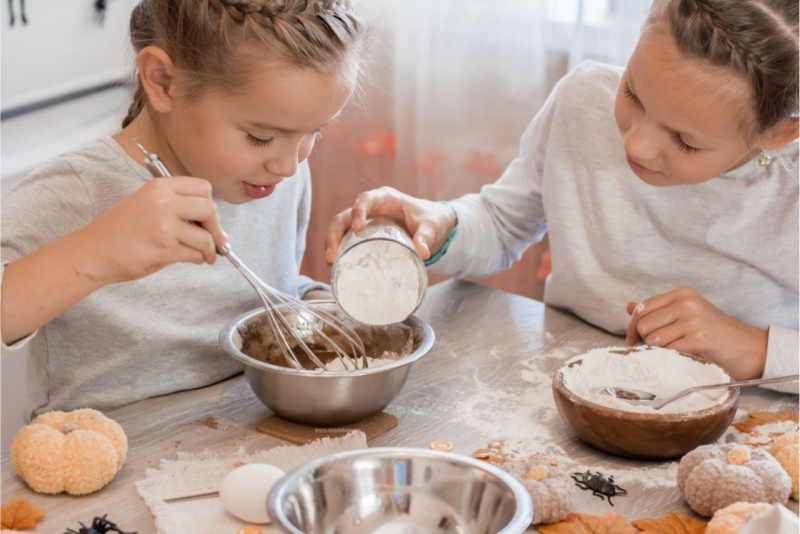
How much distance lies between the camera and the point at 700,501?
2.79 feet

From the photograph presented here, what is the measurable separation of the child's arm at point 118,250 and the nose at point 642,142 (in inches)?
21.8

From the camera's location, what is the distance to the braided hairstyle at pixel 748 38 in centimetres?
105

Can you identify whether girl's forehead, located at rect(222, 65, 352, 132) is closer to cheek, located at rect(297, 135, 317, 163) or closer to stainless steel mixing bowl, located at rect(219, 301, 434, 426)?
cheek, located at rect(297, 135, 317, 163)

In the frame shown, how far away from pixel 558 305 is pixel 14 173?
1.38 m

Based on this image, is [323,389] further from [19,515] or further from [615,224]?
[615,224]

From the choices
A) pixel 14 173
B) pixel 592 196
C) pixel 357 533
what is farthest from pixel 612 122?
pixel 14 173

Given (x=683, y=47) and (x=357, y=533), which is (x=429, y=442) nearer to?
(x=357, y=533)

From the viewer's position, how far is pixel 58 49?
7.38 feet

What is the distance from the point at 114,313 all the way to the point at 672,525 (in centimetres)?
77

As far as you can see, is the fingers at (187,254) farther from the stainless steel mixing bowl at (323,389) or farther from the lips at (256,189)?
the lips at (256,189)

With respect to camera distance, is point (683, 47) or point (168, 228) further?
point (683, 47)

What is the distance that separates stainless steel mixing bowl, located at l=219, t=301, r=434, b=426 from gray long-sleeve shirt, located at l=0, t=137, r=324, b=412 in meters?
0.18

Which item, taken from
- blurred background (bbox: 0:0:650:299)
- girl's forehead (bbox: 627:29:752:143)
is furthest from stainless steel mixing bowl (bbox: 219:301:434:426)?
blurred background (bbox: 0:0:650:299)

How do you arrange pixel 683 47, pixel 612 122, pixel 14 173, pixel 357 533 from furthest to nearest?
pixel 14 173 < pixel 612 122 < pixel 683 47 < pixel 357 533
